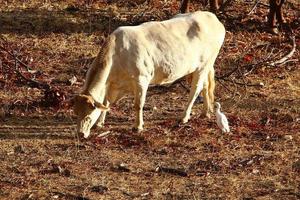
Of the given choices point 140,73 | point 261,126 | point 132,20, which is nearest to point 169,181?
point 140,73

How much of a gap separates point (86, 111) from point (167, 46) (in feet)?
5.39

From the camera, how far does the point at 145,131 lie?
35.2ft

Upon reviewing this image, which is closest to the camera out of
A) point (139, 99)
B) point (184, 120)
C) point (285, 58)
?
point (139, 99)

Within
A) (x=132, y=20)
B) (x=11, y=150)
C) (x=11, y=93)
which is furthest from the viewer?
(x=132, y=20)

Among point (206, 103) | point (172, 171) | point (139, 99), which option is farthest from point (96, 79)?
point (206, 103)

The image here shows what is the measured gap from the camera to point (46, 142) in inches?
404

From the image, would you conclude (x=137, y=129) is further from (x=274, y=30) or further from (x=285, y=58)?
(x=274, y=30)

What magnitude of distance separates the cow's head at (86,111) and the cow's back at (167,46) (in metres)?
0.63

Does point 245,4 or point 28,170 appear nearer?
point 28,170

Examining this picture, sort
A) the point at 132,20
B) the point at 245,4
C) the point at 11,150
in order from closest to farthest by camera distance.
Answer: the point at 11,150 → the point at 132,20 → the point at 245,4

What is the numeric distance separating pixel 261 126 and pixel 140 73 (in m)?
2.14

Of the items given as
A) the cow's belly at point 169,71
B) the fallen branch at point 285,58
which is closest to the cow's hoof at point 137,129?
the cow's belly at point 169,71

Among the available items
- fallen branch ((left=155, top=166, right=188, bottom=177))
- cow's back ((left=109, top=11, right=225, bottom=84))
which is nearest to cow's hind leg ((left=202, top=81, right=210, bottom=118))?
cow's back ((left=109, top=11, right=225, bottom=84))

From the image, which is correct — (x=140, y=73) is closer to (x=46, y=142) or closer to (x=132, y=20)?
(x=46, y=142)
